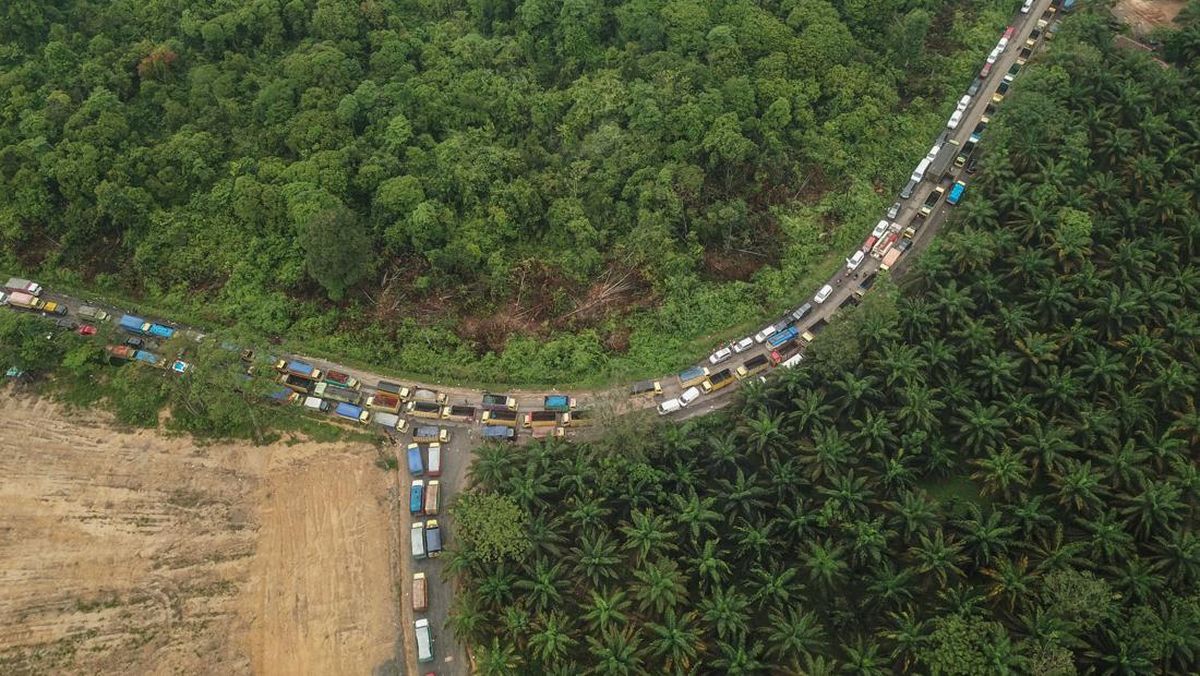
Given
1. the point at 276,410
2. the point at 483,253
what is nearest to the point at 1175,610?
the point at 483,253

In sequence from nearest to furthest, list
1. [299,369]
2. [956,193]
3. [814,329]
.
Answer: [299,369] < [814,329] < [956,193]

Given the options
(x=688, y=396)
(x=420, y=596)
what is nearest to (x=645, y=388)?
(x=688, y=396)

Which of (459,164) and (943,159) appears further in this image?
(943,159)

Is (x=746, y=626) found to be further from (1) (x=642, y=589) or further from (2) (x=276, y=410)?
(2) (x=276, y=410)

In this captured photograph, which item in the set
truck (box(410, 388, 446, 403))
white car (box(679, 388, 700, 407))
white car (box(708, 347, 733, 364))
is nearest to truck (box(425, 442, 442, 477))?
truck (box(410, 388, 446, 403))

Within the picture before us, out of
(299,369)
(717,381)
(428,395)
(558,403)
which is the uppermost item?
(299,369)

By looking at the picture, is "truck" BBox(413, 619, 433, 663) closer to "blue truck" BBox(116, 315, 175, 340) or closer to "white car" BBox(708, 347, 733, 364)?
"white car" BBox(708, 347, 733, 364)

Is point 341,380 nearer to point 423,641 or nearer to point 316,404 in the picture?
point 316,404
